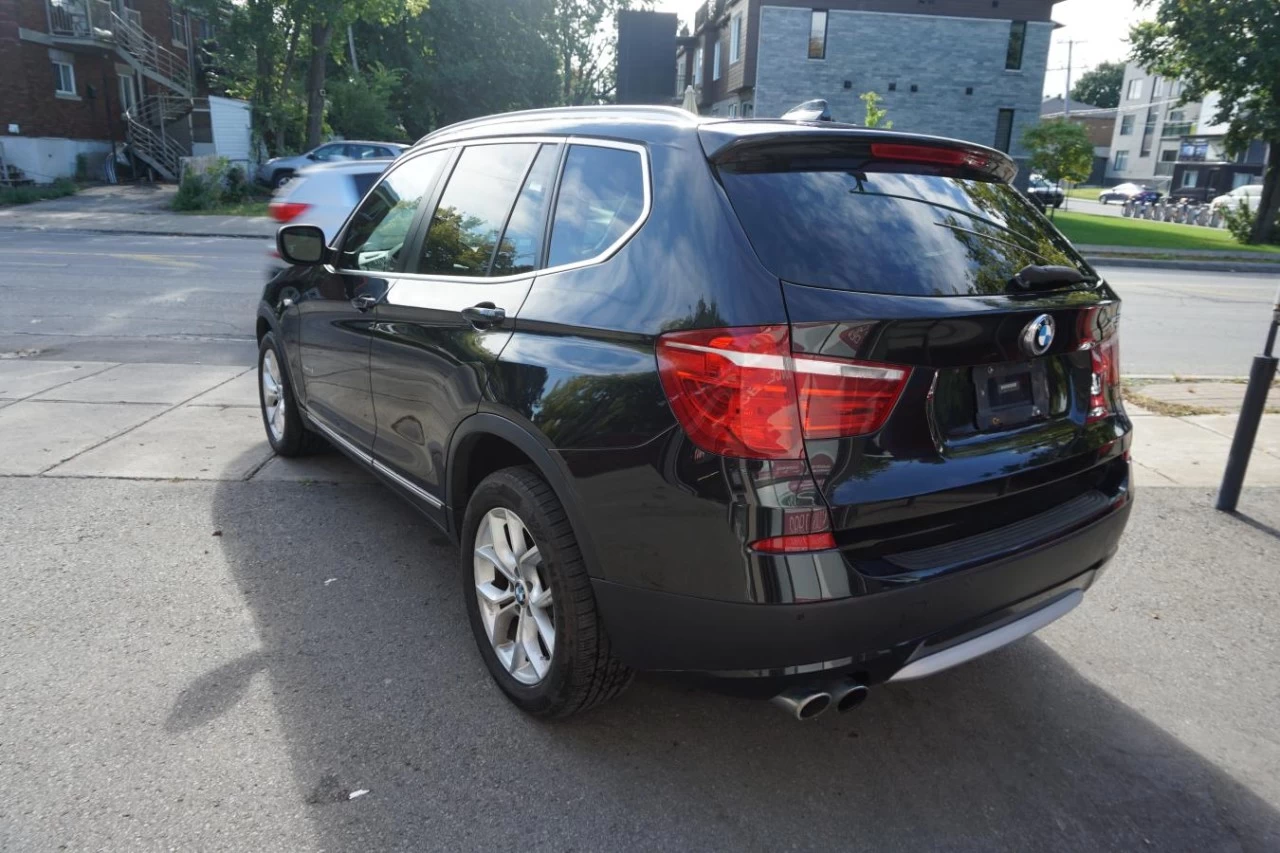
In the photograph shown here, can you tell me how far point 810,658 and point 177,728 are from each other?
1980 mm

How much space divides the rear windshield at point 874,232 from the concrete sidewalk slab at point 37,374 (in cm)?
644

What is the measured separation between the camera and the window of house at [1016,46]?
3575 centimetres

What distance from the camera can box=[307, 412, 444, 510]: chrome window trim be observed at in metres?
3.60

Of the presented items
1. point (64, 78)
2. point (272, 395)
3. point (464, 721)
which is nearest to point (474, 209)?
point (464, 721)

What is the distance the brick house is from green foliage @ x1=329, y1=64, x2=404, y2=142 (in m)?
4.76

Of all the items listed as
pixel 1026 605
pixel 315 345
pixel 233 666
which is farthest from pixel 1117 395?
pixel 315 345

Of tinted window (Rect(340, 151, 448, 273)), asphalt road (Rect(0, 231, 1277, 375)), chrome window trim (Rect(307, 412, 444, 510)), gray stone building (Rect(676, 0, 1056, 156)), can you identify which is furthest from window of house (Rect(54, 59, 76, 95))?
tinted window (Rect(340, 151, 448, 273))

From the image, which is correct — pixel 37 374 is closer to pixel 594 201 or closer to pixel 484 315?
pixel 484 315

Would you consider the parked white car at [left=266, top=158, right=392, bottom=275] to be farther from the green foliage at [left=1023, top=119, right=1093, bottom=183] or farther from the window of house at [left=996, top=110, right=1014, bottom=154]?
the window of house at [left=996, top=110, right=1014, bottom=154]

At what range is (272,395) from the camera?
5578 millimetres

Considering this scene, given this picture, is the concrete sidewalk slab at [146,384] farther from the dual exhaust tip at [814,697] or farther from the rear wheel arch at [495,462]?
the dual exhaust tip at [814,697]

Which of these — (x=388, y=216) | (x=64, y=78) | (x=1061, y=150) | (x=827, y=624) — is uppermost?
(x=64, y=78)

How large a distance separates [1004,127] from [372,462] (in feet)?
123

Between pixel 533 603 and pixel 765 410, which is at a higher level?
pixel 765 410
